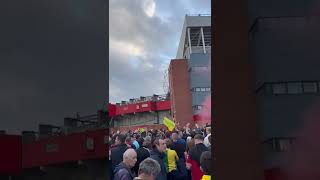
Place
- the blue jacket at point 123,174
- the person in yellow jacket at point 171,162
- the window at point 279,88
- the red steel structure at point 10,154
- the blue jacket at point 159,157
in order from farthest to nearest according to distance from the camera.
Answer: the person in yellow jacket at point 171,162 < the blue jacket at point 159,157 < the blue jacket at point 123,174 < the window at point 279,88 < the red steel structure at point 10,154

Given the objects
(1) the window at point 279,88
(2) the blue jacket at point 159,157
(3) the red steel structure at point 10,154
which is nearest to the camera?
(3) the red steel structure at point 10,154

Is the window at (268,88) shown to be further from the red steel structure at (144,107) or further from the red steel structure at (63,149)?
the red steel structure at (144,107)

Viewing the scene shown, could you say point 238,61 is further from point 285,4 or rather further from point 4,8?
point 4,8

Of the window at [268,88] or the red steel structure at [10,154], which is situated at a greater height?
the window at [268,88]

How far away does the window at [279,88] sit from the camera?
2.09 metres

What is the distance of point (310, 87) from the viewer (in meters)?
2.18

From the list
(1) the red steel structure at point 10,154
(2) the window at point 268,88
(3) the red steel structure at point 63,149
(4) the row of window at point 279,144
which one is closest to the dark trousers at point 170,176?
(4) the row of window at point 279,144

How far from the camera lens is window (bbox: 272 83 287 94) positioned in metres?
2.09

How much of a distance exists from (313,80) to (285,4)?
49 cm

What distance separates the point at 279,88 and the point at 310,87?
0.71ft

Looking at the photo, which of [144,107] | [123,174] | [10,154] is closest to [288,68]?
[10,154]

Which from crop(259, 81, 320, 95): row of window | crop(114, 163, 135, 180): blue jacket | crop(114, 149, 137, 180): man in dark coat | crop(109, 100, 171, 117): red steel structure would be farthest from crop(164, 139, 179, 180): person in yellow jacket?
crop(109, 100, 171, 117): red steel structure

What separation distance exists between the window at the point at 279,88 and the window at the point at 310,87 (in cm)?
13

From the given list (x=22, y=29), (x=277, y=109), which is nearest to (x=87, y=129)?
(x=22, y=29)
